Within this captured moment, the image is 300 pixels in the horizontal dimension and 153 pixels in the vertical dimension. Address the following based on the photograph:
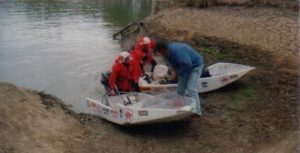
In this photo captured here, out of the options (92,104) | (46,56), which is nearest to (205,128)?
(92,104)

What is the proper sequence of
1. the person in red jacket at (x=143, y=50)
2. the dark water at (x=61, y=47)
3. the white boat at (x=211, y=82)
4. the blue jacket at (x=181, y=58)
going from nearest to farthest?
the blue jacket at (x=181, y=58), the white boat at (x=211, y=82), the person in red jacket at (x=143, y=50), the dark water at (x=61, y=47)

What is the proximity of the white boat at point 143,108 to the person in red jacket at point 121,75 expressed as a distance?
1.27 ft

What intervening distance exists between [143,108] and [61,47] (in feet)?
49.1

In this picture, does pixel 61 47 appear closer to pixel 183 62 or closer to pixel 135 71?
pixel 135 71

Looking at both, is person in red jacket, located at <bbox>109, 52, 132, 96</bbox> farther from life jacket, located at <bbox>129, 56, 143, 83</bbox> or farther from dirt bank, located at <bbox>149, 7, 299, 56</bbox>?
dirt bank, located at <bbox>149, 7, 299, 56</bbox>

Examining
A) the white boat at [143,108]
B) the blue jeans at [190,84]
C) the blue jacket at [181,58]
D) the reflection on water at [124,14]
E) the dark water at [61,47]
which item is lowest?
the reflection on water at [124,14]

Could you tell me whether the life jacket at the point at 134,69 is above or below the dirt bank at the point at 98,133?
above

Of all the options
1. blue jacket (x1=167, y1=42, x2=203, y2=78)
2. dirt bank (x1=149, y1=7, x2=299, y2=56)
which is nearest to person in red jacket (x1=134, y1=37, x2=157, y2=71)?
blue jacket (x1=167, y1=42, x2=203, y2=78)

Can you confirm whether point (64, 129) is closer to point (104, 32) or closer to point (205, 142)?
point (205, 142)

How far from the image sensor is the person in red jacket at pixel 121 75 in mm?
11484

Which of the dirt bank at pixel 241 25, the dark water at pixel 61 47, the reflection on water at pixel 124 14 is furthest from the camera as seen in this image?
the reflection on water at pixel 124 14

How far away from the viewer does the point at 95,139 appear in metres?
9.91

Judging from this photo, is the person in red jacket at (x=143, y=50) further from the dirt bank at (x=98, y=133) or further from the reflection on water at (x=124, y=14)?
the reflection on water at (x=124, y=14)

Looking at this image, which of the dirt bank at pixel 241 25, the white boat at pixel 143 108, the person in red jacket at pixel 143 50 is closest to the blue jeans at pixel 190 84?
the white boat at pixel 143 108
